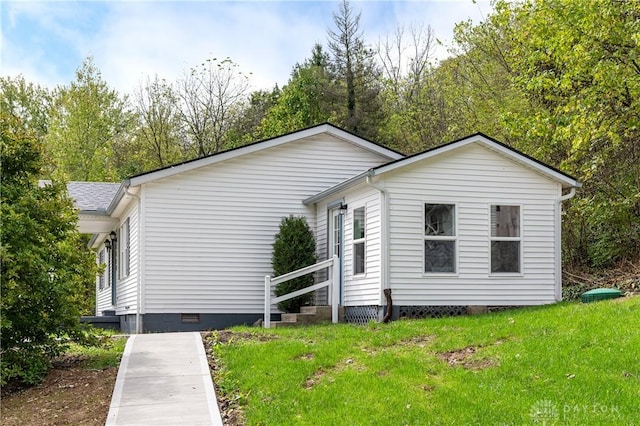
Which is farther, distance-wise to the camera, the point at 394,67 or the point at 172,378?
the point at 394,67

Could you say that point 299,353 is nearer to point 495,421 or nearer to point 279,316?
point 495,421

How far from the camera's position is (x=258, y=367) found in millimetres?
9047

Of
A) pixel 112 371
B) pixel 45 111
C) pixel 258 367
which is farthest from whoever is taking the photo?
pixel 45 111

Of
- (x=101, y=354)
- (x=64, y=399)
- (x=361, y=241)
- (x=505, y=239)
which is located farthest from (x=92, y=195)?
(x=64, y=399)

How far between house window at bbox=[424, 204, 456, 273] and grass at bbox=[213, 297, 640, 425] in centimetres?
276

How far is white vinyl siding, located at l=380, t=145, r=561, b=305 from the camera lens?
13453 millimetres

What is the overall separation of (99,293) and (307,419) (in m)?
19.8

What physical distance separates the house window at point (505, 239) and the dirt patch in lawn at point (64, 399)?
7710 mm

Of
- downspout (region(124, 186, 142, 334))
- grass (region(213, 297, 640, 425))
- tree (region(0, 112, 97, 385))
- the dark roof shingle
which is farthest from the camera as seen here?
the dark roof shingle

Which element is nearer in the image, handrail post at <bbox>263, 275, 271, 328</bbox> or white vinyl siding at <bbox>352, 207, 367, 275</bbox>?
handrail post at <bbox>263, 275, 271, 328</bbox>

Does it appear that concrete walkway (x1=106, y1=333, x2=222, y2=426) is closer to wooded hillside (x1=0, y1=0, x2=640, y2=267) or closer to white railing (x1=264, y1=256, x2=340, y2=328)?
white railing (x1=264, y1=256, x2=340, y2=328)

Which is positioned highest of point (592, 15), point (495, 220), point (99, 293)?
point (592, 15)

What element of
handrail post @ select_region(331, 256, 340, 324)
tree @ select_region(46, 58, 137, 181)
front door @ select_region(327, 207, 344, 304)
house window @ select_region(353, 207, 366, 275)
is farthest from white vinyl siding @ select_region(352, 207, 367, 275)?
tree @ select_region(46, 58, 137, 181)

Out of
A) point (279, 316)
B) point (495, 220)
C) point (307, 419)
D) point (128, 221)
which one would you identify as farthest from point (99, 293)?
point (307, 419)
